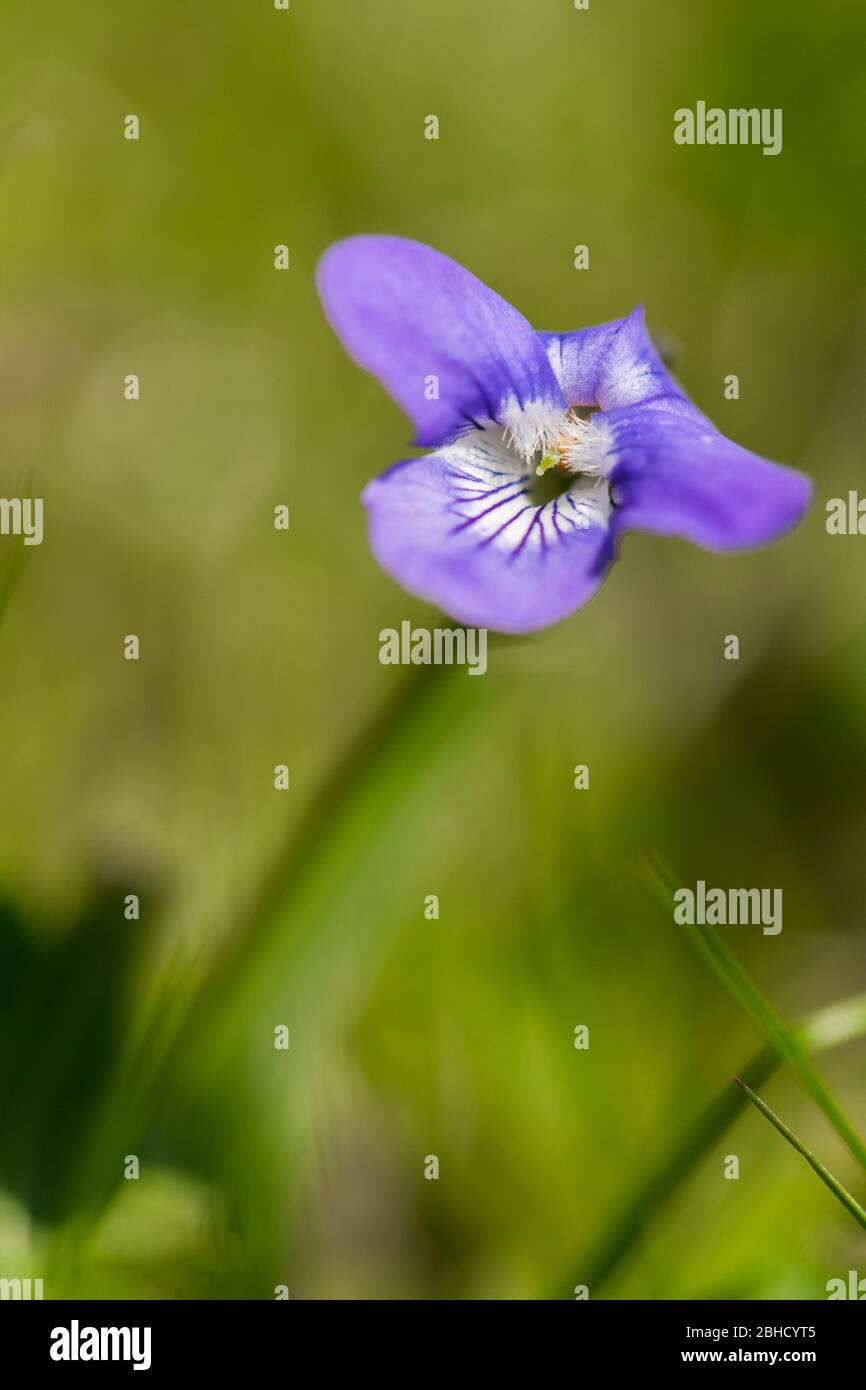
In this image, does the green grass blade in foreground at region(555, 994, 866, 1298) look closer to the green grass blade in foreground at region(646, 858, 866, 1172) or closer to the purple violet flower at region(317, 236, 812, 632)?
the green grass blade in foreground at region(646, 858, 866, 1172)

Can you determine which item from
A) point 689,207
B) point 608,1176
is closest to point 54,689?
point 608,1176

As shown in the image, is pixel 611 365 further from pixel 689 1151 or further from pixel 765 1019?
pixel 689 1151

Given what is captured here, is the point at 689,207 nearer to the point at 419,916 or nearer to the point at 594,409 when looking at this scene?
the point at 594,409

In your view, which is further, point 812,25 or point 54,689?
point 812,25
